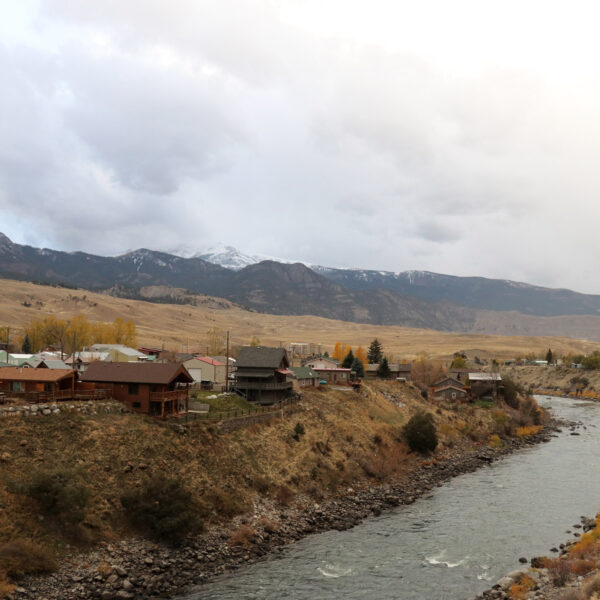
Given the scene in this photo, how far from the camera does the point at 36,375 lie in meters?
47.7

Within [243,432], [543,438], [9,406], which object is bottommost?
[543,438]

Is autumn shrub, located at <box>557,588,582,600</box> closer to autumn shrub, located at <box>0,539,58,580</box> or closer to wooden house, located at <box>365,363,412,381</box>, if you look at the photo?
autumn shrub, located at <box>0,539,58,580</box>

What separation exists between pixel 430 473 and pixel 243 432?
2293 centimetres

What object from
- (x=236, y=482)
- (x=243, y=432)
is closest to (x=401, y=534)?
(x=236, y=482)

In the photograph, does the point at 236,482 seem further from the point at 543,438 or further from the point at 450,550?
the point at 543,438

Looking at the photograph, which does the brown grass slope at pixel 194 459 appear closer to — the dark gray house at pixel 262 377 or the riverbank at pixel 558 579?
the dark gray house at pixel 262 377

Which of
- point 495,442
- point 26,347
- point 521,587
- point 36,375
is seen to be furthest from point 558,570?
point 26,347

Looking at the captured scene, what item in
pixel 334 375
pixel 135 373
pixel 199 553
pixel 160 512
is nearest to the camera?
pixel 199 553

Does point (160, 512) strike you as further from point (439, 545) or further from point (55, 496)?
point (439, 545)

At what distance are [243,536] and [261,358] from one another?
32.2 metres

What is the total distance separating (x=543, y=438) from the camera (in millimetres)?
84625

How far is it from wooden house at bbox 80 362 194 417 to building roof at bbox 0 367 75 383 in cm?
228

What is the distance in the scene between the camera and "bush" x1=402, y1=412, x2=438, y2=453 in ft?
220

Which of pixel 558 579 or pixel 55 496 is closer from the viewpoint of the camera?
pixel 558 579
